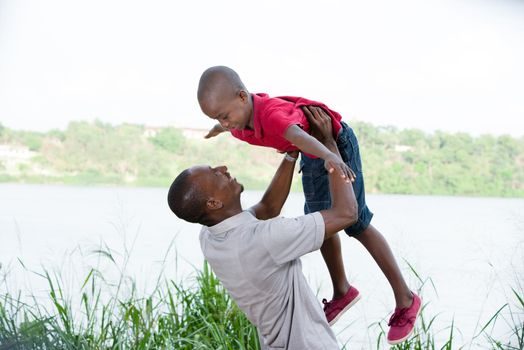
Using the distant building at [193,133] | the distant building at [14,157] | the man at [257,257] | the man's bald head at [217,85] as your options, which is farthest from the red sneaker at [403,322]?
the distant building at [14,157]

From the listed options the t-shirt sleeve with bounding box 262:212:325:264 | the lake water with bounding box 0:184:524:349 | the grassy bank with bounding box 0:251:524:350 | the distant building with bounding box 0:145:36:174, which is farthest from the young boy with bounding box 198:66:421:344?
the distant building with bounding box 0:145:36:174

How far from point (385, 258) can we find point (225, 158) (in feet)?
23.2

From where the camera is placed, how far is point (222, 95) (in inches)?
82.7

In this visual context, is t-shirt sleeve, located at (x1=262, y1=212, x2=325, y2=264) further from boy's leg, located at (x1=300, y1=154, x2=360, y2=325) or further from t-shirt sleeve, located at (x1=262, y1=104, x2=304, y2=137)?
boy's leg, located at (x1=300, y1=154, x2=360, y2=325)

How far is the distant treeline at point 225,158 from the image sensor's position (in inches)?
379

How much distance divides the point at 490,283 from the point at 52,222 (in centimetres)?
582


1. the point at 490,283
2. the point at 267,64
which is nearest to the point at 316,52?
the point at 267,64

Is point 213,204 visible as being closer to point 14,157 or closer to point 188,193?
point 188,193

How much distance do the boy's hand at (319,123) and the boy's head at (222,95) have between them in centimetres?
17

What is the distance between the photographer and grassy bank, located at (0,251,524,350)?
117 inches

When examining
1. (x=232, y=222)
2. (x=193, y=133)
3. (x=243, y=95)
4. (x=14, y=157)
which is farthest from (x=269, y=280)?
(x=14, y=157)

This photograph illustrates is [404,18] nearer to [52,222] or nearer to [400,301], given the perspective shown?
[52,222]

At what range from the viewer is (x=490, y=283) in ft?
10.7

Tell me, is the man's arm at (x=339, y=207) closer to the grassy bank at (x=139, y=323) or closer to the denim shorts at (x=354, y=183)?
the denim shorts at (x=354, y=183)
